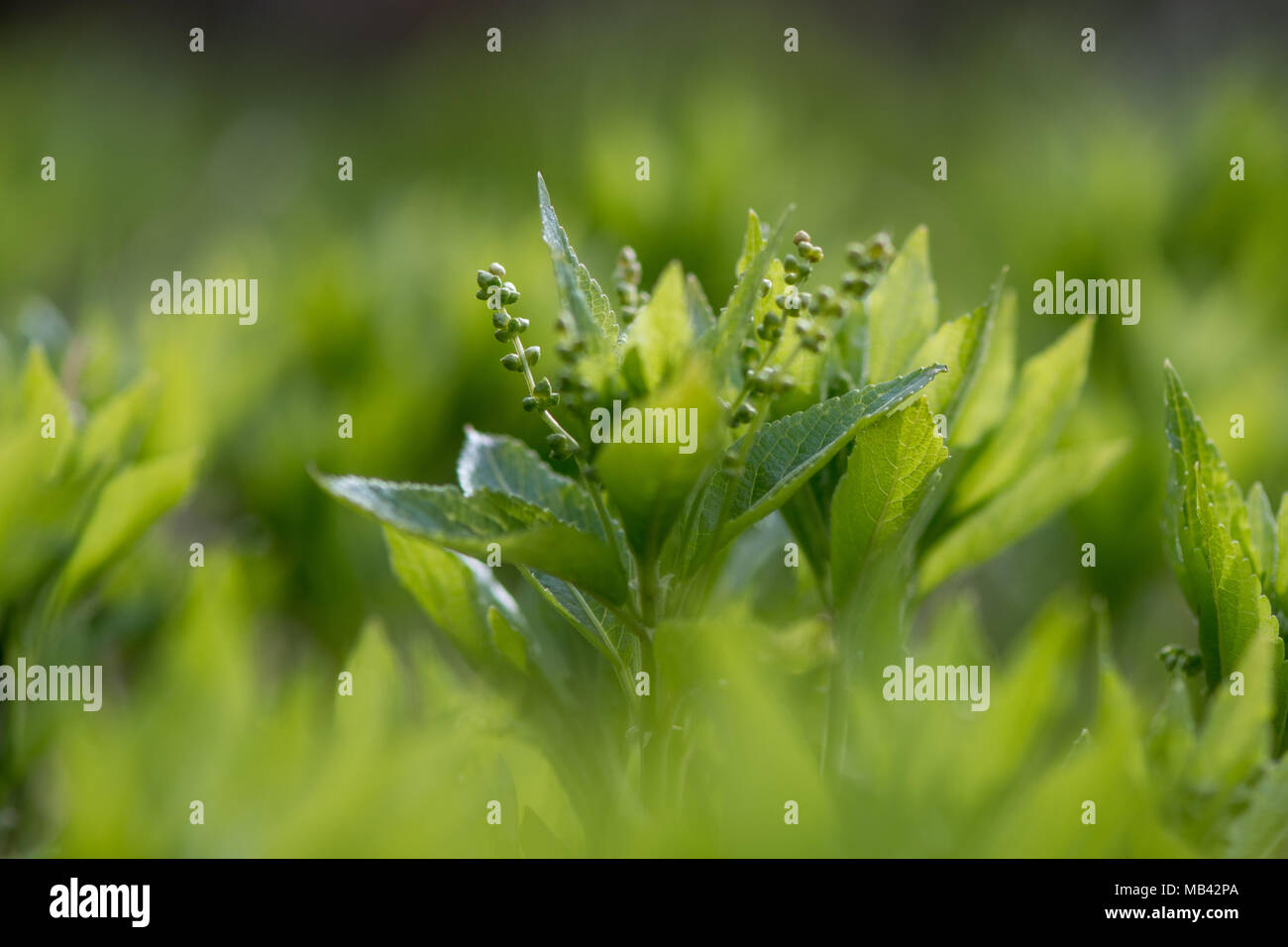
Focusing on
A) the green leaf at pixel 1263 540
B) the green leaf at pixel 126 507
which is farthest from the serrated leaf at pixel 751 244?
the green leaf at pixel 126 507

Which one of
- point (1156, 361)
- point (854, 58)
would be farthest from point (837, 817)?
point (854, 58)

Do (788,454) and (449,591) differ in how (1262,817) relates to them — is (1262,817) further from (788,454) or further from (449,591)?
(449,591)

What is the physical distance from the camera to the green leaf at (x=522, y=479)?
2.18ft

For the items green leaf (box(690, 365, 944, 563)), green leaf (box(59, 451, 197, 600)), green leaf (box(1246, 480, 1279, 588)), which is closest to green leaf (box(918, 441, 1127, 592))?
green leaf (box(1246, 480, 1279, 588))

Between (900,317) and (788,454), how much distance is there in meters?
0.23

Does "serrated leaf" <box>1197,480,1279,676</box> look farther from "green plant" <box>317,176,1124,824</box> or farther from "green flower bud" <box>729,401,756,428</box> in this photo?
"green flower bud" <box>729,401,756,428</box>

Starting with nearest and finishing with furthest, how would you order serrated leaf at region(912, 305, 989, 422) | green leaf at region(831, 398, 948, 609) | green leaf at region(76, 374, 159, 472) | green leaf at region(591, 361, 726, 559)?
green leaf at region(591, 361, 726, 559), green leaf at region(831, 398, 948, 609), serrated leaf at region(912, 305, 989, 422), green leaf at region(76, 374, 159, 472)

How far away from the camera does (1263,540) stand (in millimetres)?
739

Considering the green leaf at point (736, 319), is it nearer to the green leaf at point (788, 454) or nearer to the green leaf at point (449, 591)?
the green leaf at point (788, 454)

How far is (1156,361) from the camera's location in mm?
1327

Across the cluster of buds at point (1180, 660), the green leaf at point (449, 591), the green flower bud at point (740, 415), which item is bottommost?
the cluster of buds at point (1180, 660)

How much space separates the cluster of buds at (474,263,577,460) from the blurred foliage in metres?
0.13

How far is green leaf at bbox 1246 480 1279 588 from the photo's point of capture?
72cm

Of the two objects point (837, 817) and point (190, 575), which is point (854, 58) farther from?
point (837, 817)
